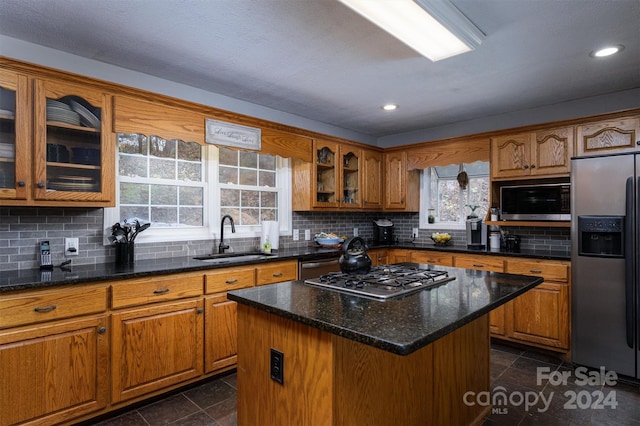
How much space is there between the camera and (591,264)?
2.95 metres

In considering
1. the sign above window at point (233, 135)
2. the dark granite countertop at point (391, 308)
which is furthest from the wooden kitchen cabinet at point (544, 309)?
Result: the sign above window at point (233, 135)

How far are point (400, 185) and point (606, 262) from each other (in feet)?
7.60

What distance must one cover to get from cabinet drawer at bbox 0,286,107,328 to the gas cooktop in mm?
1317

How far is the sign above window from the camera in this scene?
10.0 feet

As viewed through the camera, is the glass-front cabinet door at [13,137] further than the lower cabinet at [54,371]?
Yes

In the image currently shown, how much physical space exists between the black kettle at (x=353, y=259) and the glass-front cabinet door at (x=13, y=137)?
6.43ft

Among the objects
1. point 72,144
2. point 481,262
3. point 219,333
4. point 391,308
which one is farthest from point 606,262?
point 72,144

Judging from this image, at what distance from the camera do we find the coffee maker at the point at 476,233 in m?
4.07

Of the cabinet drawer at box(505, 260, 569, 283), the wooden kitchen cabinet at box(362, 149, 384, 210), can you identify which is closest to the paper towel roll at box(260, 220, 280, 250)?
the wooden kitchen cabinet at box(362, 149, 384, 210)

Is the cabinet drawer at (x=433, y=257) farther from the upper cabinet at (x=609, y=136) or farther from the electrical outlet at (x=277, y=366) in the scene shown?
the electrical outlet at (x=277, y=366)

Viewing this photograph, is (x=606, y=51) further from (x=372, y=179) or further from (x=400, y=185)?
(x=372, y=179)

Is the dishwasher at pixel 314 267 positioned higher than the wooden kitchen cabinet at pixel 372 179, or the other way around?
the wooden kitchen cabinet at pixel 372 179

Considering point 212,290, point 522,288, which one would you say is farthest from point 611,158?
point 212,290

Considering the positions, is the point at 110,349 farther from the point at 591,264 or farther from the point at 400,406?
the point at 591,264
